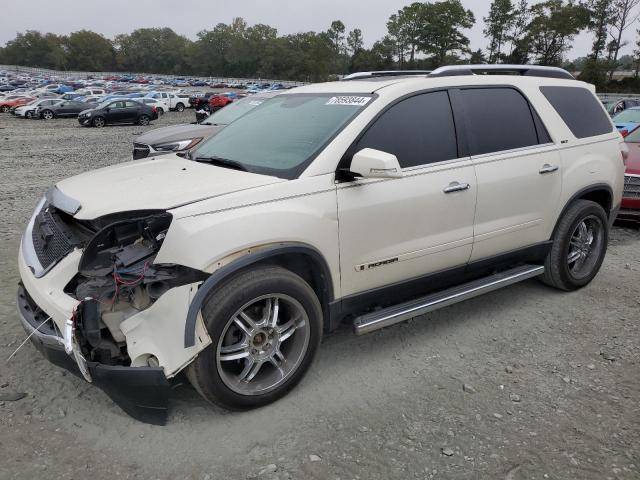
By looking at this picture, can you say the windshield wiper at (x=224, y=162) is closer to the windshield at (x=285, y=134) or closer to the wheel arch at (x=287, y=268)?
the windshield at (x=285, y=134)

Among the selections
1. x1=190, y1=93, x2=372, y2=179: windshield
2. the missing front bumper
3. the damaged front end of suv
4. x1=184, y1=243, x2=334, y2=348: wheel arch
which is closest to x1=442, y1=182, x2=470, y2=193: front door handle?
x1=190, y1=93, x2=372, y2=179: windshield

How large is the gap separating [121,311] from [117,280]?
210 mm

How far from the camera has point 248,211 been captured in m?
2.96

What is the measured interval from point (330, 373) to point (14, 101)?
1555 inches

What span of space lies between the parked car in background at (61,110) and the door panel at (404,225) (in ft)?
106

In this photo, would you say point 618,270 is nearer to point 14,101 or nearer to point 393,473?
point 393,473

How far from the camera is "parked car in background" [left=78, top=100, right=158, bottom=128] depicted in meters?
26.4

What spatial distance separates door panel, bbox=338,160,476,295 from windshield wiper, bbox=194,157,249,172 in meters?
0.70

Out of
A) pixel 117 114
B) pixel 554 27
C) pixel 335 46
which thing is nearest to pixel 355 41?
pixel 335 46

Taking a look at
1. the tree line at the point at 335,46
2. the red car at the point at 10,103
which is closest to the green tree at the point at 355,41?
the tree line at the point at 335,46

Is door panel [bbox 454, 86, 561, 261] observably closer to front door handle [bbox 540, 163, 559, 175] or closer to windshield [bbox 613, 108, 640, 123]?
front door handle [bbox 540, 163, 559, 175]

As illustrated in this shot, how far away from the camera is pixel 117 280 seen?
278cm

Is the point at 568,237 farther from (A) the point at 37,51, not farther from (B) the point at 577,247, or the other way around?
(A) the point at 37,51

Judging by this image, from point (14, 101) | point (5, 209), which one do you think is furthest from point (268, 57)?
point (5, 209)
